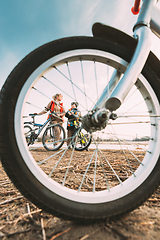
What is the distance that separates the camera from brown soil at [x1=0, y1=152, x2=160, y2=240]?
0.62 metres

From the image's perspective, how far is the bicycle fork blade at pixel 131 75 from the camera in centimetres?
85

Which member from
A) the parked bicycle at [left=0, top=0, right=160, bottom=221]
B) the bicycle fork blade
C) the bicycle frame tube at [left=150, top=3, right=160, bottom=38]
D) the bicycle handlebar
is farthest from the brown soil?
the bicycle handlebar

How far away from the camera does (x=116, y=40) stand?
886mm

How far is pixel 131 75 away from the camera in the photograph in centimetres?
85

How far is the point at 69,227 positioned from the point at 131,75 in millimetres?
923

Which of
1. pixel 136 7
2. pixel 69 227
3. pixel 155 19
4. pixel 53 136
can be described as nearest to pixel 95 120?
pixel 69 227

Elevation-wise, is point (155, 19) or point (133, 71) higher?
point (155, 19)

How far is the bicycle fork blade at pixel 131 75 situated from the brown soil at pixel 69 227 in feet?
2.13

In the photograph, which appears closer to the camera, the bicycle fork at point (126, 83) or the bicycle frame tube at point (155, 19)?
the bicycle fork at point (126, 83)

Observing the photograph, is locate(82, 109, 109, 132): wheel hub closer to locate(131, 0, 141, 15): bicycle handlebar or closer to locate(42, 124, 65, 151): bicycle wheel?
locate(131, 0, 141, 15): bicycle handlebar

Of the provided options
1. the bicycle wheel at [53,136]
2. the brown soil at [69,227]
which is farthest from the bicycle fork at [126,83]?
the bicycle wheel at [53,136]

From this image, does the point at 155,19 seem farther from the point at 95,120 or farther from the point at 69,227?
the point at 69,227

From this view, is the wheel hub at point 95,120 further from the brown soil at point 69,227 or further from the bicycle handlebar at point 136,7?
the bicycle handlebar at point 136,7

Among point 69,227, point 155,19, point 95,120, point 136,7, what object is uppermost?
point 136,7
